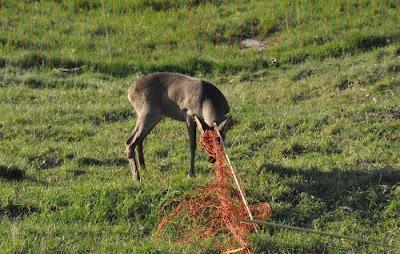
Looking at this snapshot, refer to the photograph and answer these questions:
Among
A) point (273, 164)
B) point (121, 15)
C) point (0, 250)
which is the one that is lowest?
point (121, 15)

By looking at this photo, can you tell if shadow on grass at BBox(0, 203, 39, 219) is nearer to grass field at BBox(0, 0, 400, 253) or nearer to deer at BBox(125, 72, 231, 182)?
grass field at BBox(0, 0, 400, 253)

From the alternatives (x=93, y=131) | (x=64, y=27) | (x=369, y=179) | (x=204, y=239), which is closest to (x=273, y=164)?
(x=369, y=179)

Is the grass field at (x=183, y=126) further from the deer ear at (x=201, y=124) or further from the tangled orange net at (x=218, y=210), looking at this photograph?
the deer ear at (x=201, y=124)

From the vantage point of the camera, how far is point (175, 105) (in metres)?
9.48

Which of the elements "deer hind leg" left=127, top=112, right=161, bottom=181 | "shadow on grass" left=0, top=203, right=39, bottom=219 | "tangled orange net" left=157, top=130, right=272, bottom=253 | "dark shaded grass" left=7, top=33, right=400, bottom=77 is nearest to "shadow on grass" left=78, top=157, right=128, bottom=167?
"deer hind leg" left=127, top=112, right=161, bottom=181

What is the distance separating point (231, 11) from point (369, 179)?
9257mm

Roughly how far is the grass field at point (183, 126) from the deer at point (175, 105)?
1.11 feet

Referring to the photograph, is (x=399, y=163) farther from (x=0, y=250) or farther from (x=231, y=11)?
(x=231, y=11)

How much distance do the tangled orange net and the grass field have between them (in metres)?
0.18

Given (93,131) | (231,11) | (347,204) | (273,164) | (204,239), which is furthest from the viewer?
(231,11)

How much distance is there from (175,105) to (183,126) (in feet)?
5.37

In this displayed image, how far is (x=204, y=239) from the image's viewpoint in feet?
23.6

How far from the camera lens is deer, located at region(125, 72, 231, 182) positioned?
9.12 m

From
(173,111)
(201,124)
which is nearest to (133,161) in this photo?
(173,111)
